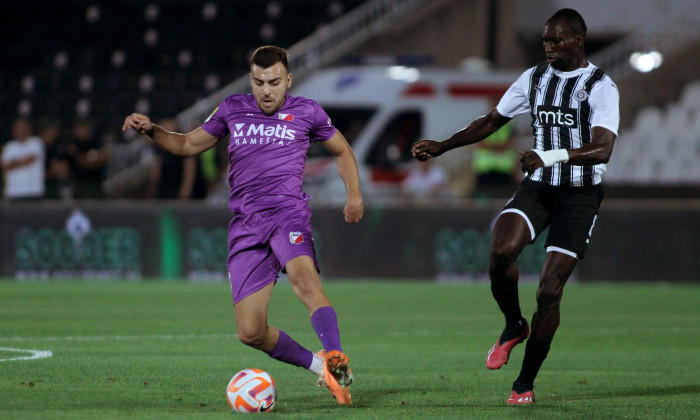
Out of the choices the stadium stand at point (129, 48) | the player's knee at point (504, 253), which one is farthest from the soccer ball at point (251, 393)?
the stadium stand at point (129, 48)

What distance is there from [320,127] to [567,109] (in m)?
1.44

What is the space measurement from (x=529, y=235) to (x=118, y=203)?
10.7 m

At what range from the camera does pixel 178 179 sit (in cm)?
1786

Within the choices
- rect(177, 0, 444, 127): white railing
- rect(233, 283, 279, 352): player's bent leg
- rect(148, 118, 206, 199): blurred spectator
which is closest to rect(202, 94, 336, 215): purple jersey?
Result: rect(233, 283, 279, 352): player's bent leg

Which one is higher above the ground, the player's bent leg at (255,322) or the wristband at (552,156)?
the wristband at (552,156)

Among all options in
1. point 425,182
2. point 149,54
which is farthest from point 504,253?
point 149,54

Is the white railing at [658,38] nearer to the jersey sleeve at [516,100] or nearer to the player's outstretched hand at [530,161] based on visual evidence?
the jersey sleeve at [516,100]

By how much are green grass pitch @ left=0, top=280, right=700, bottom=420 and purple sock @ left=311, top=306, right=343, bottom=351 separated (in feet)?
1.10

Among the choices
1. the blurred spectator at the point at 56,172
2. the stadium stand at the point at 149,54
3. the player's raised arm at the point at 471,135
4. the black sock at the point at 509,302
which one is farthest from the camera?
the stadium stand at the point at 149,54

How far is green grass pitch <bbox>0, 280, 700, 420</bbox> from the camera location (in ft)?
20.6

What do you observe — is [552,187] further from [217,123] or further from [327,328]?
[217,123]

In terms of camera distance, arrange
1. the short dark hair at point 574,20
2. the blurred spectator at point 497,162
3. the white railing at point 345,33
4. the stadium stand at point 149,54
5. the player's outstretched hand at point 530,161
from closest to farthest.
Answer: the player's outstretched hand at point 530,161, the short dark hair at point 574,20, the blurred spectator at point 497,162, the stadium stand at point 149,54, the white railing at point 345,33

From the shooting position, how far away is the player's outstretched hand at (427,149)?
7.00m

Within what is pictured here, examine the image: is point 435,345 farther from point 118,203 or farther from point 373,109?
point 373,109
